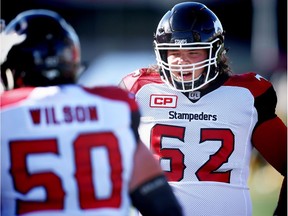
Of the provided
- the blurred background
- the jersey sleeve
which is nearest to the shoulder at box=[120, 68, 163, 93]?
the jersey sleeve

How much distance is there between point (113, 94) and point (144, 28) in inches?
651

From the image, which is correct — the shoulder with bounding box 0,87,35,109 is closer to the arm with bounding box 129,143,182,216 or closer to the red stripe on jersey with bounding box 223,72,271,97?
the arm with bounding box 129,143,182,216

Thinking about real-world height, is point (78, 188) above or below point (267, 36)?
above

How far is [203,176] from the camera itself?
157 inches

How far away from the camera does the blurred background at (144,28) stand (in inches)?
688

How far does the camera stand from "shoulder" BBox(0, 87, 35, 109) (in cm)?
292

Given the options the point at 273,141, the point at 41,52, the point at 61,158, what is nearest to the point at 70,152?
the point at 61,158

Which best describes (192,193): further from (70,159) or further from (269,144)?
(70,159)

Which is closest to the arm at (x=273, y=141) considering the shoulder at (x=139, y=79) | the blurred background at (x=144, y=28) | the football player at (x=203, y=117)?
the football player at (x=203, y=117)

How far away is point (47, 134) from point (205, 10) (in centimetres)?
174

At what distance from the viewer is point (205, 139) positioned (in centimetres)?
405

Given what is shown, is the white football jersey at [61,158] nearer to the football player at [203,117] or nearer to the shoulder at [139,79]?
the football player at [203,117]

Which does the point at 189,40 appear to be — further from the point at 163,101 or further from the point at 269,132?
the point at 269,132

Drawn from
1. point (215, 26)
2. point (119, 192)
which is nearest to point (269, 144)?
point (215, 26)
